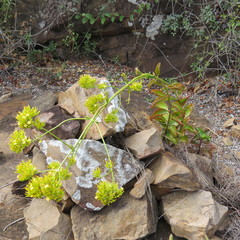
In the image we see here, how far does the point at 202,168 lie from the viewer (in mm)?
2707

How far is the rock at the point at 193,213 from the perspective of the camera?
2254 millimetres

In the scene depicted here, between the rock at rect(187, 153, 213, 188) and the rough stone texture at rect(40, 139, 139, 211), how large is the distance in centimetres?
47

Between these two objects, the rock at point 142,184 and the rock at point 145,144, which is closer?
the rock at point 142,184

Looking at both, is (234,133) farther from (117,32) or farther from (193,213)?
(117,32)

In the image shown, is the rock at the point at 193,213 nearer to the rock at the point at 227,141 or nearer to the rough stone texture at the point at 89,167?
the rough stone texture at the point at 89,167

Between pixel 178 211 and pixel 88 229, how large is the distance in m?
0.61

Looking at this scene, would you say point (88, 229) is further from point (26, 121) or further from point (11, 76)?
point (11, 76)

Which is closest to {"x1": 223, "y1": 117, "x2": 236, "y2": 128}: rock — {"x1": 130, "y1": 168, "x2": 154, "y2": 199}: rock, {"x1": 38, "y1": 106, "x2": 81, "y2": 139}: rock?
{"x1": 130, "y1": 168, "x2": 154, "y2": 199}: rock

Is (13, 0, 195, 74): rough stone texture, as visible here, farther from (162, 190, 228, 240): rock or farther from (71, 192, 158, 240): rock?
(71, 192, 158, 240): rock

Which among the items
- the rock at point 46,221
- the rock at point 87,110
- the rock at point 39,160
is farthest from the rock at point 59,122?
the rock at point 46,221

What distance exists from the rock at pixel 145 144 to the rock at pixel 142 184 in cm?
14

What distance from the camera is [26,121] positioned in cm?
180

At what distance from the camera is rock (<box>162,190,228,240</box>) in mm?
2254

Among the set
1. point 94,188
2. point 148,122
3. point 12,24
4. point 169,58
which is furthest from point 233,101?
point 12,24
